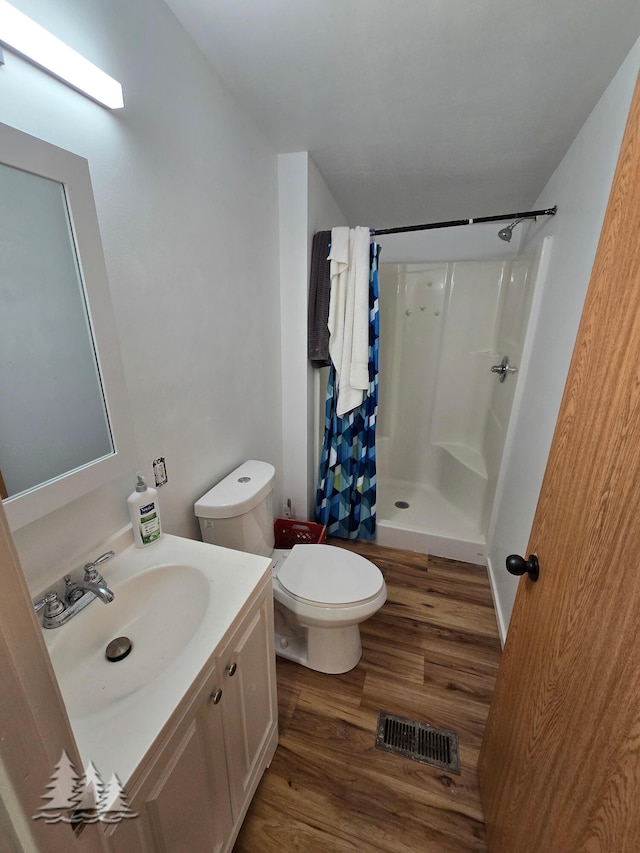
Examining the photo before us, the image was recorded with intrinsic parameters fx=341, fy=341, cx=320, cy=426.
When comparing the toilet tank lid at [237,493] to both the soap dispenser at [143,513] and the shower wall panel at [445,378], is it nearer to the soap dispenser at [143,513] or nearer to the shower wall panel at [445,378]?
the soap dispenser at [143,513]

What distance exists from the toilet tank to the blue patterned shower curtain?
29.1 inches

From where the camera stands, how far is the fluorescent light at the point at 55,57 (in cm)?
63

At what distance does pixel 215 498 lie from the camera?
129 cm

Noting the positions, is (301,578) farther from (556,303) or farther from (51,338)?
(556,303)

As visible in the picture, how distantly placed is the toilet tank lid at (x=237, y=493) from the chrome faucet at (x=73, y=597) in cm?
44

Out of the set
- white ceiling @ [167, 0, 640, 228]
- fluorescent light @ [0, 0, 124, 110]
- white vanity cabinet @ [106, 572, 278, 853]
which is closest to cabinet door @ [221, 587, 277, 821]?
white vanity cabinet @ [106, 572, 278, 853]

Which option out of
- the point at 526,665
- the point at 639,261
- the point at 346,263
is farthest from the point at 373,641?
the point at 346,263

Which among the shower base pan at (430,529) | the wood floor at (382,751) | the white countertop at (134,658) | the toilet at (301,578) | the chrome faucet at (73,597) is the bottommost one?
the wood floor at (382,751)

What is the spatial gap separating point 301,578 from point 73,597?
862mm

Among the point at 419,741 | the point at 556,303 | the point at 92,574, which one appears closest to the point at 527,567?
the point at 419,741

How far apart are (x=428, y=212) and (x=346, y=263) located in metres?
1.08

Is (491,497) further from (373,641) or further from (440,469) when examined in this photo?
(373,641)

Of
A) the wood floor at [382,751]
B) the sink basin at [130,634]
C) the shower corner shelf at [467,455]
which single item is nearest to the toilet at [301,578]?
the wood floor at [382,751]

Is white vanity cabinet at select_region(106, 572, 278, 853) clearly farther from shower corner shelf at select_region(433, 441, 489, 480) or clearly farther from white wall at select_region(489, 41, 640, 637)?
shower corner shelf at select_region(433, 441, 489, 480)
